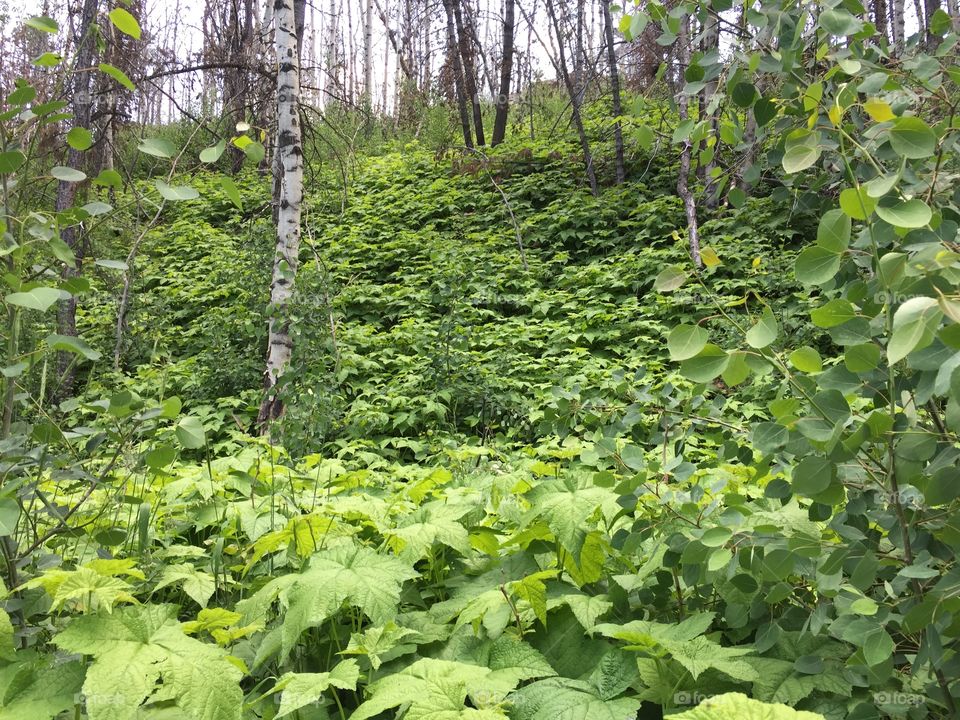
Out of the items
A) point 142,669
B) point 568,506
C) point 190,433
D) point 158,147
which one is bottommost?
point 142,669

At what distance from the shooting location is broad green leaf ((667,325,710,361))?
114cm

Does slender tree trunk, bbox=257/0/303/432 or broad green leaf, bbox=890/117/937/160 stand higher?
slender tree trunk, bbox=257/0/303/432

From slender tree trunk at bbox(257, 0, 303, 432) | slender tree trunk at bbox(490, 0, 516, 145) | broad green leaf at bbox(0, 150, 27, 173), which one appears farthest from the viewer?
slender tree trunk at bbox(490, 0, 516, 145)

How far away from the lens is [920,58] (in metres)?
1.48

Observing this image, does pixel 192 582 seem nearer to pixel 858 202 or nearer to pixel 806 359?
pixel 806 359

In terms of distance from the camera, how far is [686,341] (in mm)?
1148

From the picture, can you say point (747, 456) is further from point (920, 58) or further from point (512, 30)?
point (512, 30)

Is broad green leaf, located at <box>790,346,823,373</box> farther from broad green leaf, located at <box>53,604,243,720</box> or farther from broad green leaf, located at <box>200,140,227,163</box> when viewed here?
broad green leaf, located at <box>200,140,227,163</box>

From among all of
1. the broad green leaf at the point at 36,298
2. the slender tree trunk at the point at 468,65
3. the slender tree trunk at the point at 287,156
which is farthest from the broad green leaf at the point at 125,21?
the slender tree trunk at the point at 468,65

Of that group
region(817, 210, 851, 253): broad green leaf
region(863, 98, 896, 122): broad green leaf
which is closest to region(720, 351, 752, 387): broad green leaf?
region(817, 210, 851, 253): broad green leaf

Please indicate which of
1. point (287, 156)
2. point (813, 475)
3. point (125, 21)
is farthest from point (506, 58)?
point (813, 475)

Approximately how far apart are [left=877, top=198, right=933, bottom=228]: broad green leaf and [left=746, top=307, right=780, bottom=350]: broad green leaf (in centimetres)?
23

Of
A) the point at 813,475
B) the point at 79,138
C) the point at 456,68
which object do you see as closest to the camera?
the point at 813,475

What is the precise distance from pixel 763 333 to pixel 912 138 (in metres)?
0.40
